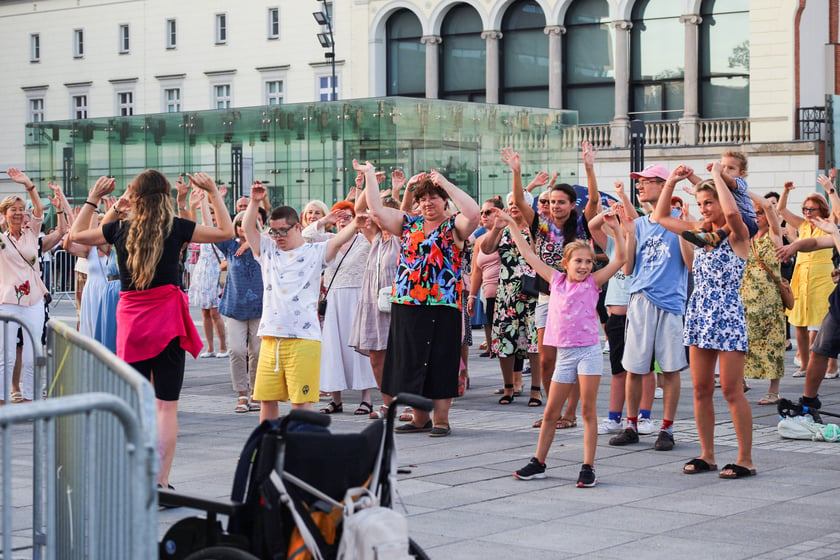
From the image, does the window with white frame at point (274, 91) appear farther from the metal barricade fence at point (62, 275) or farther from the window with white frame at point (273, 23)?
the metal barricade fence at point (62, 275)

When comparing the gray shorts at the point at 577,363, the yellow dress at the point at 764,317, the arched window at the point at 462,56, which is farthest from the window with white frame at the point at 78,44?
the gray shorts at the point at 577,363

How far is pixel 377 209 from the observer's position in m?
10.0

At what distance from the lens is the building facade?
4000 centimetres

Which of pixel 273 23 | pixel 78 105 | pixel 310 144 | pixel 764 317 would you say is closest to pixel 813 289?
pixel 764 317

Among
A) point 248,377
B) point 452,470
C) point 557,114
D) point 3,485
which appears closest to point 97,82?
point 557,114

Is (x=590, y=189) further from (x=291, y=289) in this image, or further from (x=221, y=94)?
(x=221, y=94)

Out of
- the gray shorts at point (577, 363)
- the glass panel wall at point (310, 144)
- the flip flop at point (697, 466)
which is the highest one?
the glass panel wall at point (310, 144)

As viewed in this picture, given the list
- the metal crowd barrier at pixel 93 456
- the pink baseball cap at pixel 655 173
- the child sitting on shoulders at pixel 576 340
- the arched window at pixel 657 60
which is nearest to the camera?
the metal crowd barrier at pixel 93 456

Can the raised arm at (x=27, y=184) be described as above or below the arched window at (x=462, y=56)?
below

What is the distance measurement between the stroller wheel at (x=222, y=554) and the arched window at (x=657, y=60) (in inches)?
1549

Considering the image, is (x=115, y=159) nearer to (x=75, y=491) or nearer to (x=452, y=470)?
(x=452, y=470)

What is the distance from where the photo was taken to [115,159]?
2712 centimetres

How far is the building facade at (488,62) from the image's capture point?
4000 centimetres

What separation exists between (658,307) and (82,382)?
5.50m
